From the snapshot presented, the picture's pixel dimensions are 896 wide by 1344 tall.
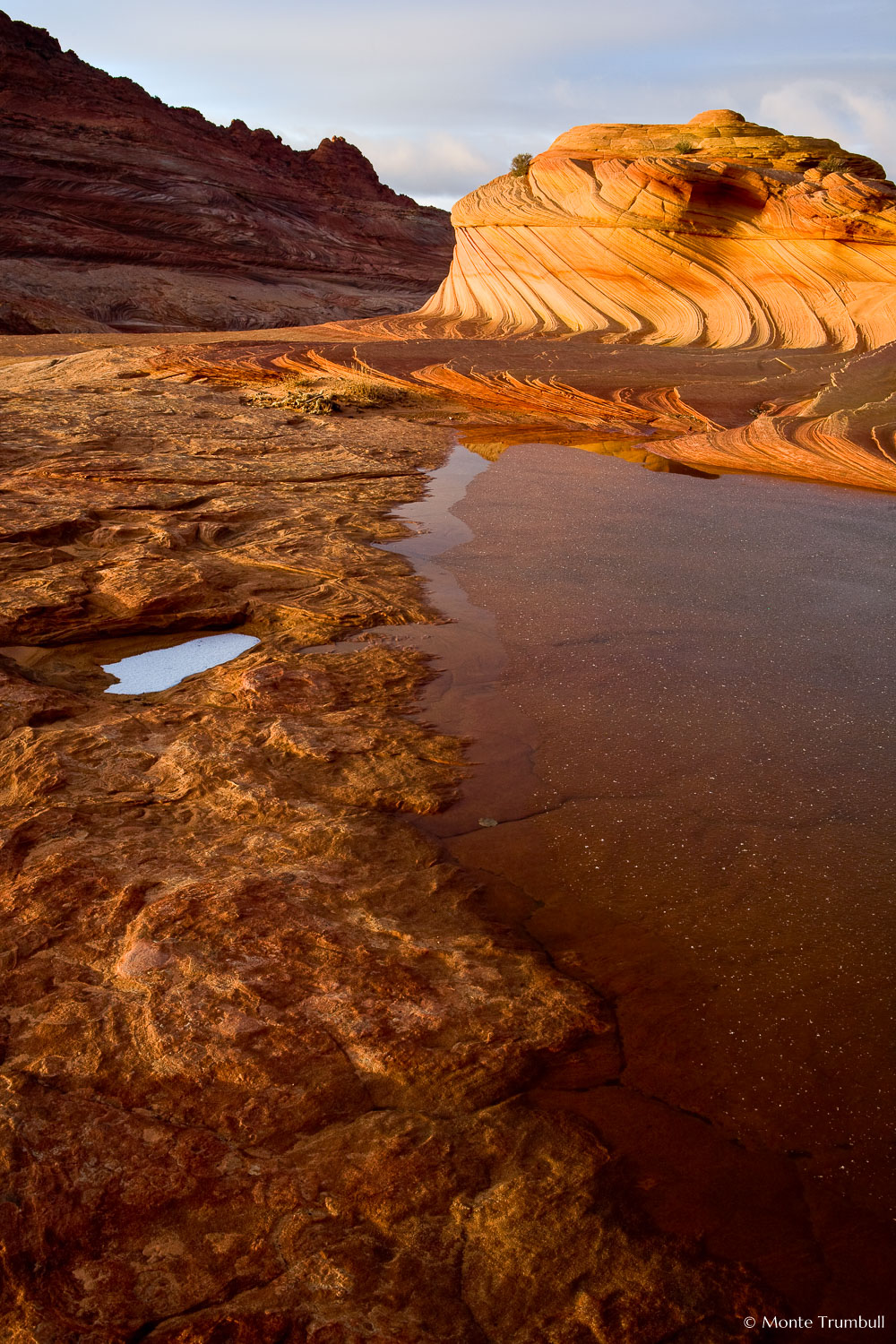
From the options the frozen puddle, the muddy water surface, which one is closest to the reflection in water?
the muddy water surface

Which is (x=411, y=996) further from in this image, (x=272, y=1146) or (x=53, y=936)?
(x=53, y=936)

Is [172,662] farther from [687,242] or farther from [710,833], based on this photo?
[687,242]

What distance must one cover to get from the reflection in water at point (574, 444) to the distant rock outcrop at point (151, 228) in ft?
54.6

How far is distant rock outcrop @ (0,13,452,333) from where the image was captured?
Result: 24.0m

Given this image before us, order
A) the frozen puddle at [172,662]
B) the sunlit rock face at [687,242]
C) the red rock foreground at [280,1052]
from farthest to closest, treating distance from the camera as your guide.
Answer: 1. the sunlit rock face at [687,242]
2. the frozen puddle at [172,662]
3. the red rock foreground at [280,1052]

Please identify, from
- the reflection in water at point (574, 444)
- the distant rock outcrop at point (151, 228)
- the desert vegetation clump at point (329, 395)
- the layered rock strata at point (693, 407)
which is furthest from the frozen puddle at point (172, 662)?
the distant rock outcrop at point (151, 228)

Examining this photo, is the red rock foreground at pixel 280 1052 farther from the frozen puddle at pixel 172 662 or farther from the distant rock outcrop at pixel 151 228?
the distant rock outcrop at pixel 151 228

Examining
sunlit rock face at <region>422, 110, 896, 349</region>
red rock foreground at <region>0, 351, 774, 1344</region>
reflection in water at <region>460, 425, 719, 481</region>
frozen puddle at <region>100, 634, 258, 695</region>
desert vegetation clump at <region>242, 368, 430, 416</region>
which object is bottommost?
red rock foreground at <region>0, 351, 774, 1344</region>

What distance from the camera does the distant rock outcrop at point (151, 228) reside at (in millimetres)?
24047

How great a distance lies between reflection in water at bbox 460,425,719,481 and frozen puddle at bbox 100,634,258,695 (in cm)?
362

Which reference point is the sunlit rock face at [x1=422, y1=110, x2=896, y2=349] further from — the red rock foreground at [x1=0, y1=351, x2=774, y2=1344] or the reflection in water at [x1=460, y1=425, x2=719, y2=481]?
the red rock foreground at [x1=0, y1=351, x2=774, y2=1344]

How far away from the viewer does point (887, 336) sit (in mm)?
10531

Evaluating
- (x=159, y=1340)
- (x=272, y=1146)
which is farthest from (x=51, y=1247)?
(x=272, y=1146)

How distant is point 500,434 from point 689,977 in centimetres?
611
